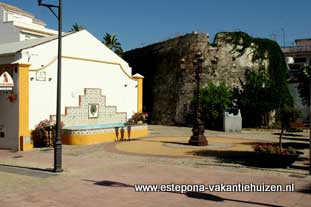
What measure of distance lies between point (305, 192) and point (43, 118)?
42.6 feet

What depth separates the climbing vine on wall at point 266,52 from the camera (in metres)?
29.1

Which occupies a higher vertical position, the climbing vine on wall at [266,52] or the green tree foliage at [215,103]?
the climbing vine on wall at [266,52]

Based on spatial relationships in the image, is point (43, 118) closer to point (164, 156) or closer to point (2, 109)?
point (2, 109)

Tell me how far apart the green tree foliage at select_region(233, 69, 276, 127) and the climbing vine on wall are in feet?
3.10

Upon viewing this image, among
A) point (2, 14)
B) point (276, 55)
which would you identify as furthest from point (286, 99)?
point (2, 14)

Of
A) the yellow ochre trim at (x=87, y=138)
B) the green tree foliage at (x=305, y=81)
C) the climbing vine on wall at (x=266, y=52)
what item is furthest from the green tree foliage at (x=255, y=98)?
the yellow ochre trim at (x=87, y=138)

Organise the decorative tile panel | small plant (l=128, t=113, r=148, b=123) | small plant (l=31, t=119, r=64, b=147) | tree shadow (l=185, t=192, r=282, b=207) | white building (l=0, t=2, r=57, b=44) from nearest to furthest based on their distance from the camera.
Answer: tree shadow (l=185, t=192, r=282, b=207) → small plant (l=31, t=119, r=64, b=147) → the decorative tile panel → small plant (l=128, t=113, r=148, b=123) → white building (l=0, t=2, r=57, b=44)

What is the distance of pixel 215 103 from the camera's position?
2733 centimetres

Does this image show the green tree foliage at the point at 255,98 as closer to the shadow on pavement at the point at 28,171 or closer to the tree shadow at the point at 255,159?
the tree shadow at the point at 255,159

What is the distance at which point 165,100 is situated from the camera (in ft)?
103

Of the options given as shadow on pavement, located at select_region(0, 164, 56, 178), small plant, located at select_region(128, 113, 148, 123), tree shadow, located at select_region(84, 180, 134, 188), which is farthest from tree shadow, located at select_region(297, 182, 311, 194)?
small plant, located at select_region(128, 113, 148, 123)

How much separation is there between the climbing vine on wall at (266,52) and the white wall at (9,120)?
17.8 m

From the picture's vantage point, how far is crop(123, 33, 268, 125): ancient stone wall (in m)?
29.3

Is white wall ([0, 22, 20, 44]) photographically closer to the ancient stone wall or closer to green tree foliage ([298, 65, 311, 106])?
the ancient stone wall
